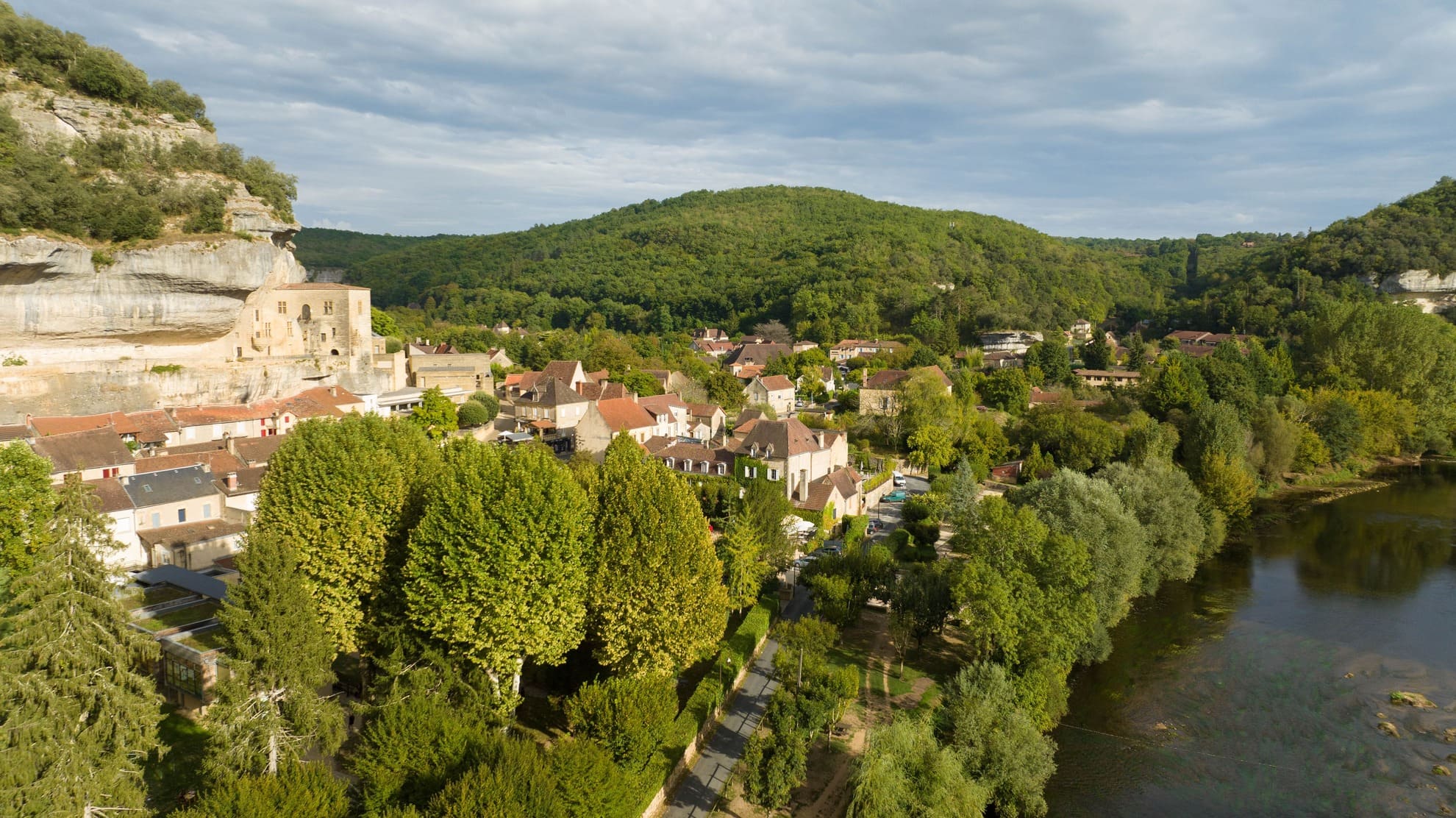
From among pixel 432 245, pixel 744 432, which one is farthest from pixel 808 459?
pixel 432 245

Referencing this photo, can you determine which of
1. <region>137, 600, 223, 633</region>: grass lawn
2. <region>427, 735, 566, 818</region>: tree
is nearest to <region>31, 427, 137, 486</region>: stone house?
<region>137, 600, 223, 633</region>: grass lawn

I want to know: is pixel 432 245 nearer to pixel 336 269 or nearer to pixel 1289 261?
pixel 336 269

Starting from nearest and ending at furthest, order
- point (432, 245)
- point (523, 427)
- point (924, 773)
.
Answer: point (924, 773) < point (523, 427) < point (432, 245)

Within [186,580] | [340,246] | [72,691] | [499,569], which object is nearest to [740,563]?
[499,569]

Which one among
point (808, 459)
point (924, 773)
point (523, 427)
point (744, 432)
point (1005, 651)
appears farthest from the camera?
point (523, 427)

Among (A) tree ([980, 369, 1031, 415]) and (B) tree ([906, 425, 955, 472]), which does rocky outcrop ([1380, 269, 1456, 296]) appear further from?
(B) tree ([906, 425, 955, 472])

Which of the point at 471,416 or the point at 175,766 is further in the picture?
the point at 471,416

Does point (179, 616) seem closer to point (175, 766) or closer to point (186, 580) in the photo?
point (186, 580)
